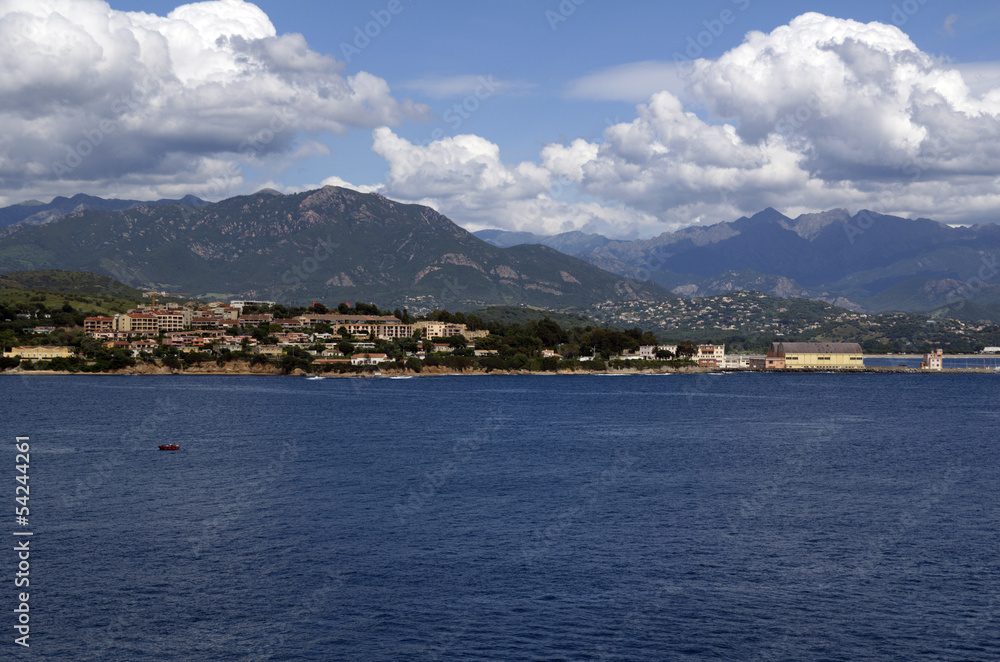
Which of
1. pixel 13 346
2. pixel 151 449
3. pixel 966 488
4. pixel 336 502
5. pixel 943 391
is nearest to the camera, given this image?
pixel 336 502

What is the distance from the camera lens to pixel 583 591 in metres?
30.5

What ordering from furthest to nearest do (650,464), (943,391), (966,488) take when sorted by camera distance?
(943,391)
(650,464)
(966,488)

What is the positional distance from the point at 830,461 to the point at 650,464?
46.4ft

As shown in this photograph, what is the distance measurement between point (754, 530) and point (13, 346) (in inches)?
6425

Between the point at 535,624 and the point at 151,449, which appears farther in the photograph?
the point at 151,449

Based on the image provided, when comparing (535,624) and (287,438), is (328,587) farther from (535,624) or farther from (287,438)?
(287,438)

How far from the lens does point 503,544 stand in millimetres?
36688

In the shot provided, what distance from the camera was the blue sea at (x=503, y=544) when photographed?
2647 cm

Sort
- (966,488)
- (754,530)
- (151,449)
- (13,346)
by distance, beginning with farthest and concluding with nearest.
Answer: (13,346) < (151,449) < (966,488) < (754,530)

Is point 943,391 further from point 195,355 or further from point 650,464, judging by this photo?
point 195,355

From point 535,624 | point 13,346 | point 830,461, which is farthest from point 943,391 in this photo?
point 13,346

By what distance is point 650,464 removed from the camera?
6006 centimetres

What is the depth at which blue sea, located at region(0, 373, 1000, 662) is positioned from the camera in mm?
26469

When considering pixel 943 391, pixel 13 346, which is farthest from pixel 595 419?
pixel 13 346
